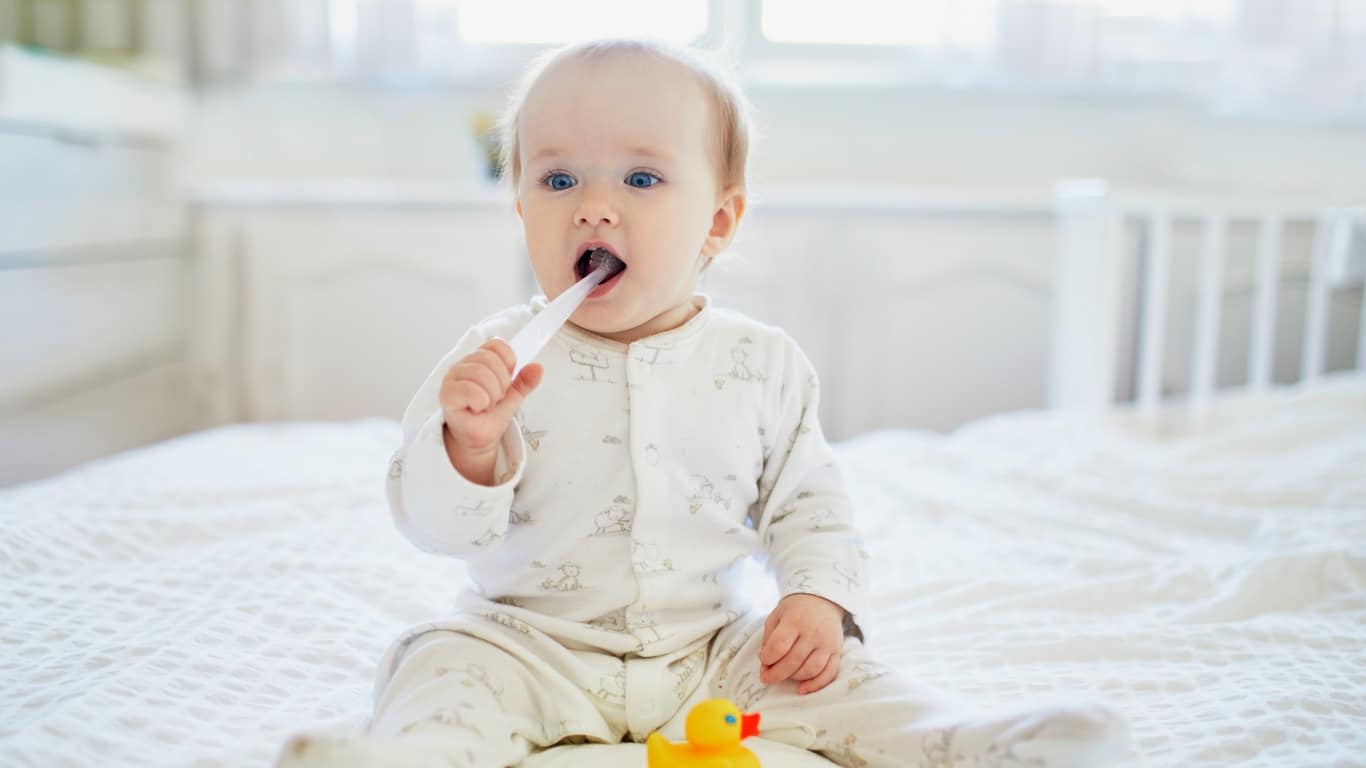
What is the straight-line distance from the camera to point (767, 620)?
721 millimetres

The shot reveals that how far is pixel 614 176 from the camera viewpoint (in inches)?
27.9

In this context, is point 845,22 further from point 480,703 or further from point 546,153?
point 480,703

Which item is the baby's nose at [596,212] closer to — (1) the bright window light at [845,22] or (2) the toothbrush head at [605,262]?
(2) the toothbrush head at [605,262]

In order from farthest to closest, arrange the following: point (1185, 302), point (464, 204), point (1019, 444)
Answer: point (1185, 302) → point (464, 204) → point (1019, 444)

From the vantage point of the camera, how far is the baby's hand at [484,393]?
0.60 meters

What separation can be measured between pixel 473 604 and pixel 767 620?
0.20 meters

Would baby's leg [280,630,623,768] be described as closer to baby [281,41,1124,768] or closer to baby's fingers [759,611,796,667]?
baby [281,41,1124,768]

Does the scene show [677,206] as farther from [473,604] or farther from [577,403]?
[473,604]

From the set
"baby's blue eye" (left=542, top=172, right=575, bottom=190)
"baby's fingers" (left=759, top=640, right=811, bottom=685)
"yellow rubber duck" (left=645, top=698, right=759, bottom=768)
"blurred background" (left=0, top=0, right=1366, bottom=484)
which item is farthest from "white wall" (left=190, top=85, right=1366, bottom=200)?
"yellow rubber duck" (left=645, top=698, right=759, bottom=768)

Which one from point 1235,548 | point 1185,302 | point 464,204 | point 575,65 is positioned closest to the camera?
point 575,65

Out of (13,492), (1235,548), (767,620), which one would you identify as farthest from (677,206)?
(13,492)

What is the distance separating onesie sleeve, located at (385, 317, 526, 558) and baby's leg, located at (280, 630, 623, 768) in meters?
0.07

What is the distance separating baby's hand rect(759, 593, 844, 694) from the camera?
0.68 metres

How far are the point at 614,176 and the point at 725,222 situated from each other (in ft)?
0.42
